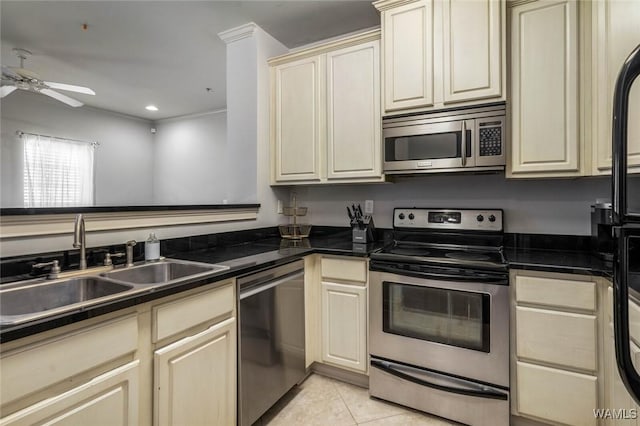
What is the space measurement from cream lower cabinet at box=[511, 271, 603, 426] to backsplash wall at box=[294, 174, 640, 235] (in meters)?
0.64

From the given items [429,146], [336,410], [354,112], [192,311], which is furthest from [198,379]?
[354,112]

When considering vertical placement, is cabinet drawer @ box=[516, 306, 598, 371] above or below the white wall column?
below

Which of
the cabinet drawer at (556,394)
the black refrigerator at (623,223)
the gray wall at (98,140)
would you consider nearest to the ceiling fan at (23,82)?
the gray wall at (98,140)

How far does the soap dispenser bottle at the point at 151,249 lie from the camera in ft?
5.38

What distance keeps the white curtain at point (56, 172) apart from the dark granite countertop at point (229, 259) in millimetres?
3378

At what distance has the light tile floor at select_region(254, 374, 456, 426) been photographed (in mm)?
1711

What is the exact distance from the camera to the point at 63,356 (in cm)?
89

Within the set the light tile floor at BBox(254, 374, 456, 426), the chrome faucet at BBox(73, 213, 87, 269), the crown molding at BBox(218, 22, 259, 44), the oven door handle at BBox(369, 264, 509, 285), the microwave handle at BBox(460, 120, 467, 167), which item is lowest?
the light tile floor at BBox(254, 374, 456, 426)

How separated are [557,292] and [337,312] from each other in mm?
1166

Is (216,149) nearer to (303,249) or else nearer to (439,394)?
(303,249)

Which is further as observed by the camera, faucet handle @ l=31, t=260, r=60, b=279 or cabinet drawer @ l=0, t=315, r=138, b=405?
faucet handle @ l=31, t=260, r=60, b=279

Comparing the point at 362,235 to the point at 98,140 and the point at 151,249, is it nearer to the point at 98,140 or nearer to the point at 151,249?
the point at 151,249

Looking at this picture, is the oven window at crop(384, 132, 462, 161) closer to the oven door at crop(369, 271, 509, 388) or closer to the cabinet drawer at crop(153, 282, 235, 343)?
the oven door at crop(369, 271, 509, 388)

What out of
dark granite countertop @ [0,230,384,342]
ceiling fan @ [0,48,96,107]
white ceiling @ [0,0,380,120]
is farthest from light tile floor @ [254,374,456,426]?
ceiling fan @ [0,48,96,107]
